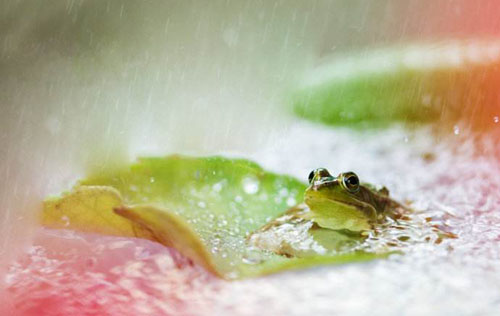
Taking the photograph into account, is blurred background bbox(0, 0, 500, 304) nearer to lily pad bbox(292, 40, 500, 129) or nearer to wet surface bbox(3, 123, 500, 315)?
lily pad bbox(292, 40, 500, 129)

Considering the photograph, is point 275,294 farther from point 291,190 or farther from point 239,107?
point 239,107

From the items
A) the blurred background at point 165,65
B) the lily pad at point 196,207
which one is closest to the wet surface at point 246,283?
the lily pad at point 196,207

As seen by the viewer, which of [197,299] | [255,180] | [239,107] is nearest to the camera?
[197,299]

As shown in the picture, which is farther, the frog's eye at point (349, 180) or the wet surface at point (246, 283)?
the frog's eye at point (349, 180)

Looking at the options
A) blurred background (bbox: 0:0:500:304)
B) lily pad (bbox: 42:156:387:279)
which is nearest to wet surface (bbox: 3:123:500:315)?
lily pad (bbox: 42:156:387:279)

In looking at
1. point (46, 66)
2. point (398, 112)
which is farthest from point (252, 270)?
point (46, 66)

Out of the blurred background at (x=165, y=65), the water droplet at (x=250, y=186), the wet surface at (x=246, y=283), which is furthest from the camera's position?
the blurred background at (x=165, y=65)

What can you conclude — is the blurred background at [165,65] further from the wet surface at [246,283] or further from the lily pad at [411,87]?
the wet surface at [246,283]
